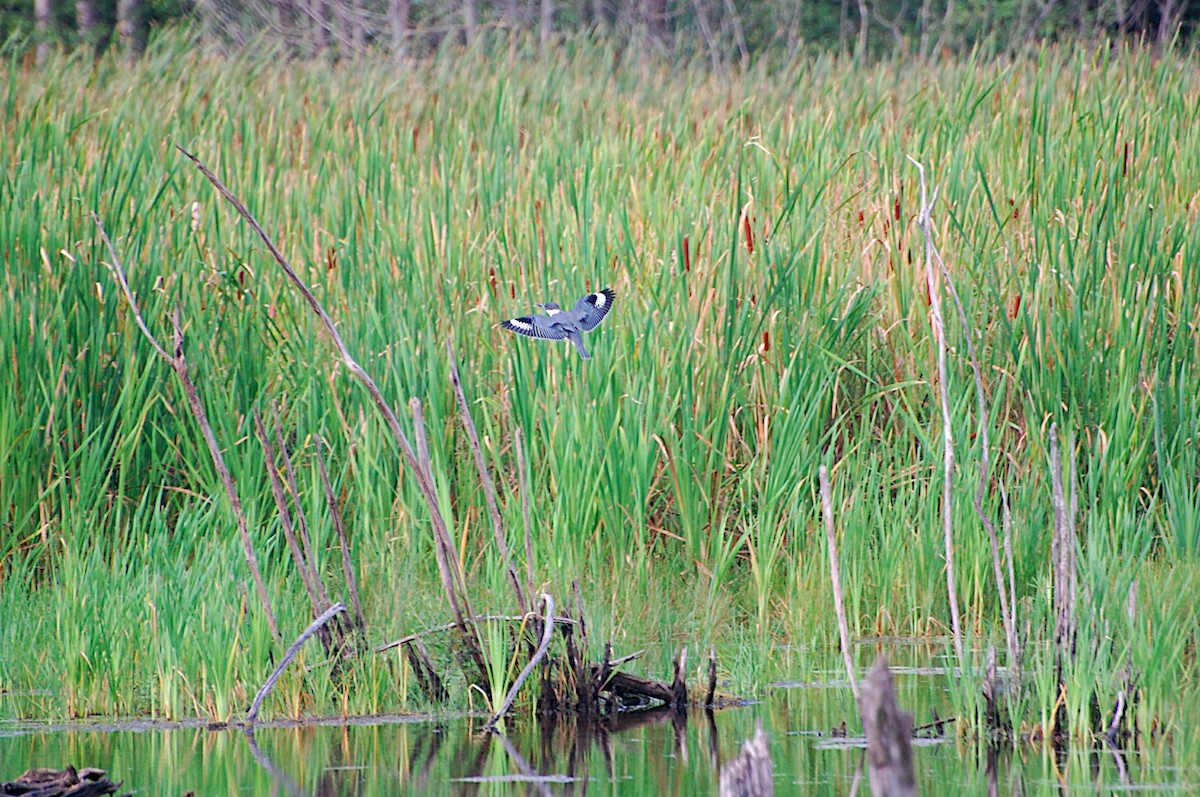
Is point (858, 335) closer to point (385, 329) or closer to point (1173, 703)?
point (385, 329)

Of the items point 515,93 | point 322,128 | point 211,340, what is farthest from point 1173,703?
point 515,93

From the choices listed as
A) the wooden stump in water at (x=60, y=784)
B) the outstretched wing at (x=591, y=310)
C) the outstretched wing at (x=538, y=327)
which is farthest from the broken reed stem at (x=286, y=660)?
the outstretched wing at (x=591, y=310)

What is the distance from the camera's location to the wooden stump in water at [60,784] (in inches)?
93.6

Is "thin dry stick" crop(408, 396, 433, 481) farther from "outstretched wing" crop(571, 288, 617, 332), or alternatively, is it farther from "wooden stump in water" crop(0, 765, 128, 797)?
"wooden stump in water" crop(0, 765, 128, 797)

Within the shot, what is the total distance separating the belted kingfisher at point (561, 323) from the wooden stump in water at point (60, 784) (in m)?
1.23

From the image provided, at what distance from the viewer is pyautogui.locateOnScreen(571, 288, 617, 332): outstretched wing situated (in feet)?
10.8

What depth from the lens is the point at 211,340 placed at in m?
4.33

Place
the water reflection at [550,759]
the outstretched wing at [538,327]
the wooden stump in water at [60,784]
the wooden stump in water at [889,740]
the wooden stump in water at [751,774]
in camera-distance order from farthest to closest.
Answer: the outstretched wing at [538,327], the water reflection at [550,759], the wooden stump in water at [60,784], the wooden stump in water at [751,774], the wooden stump in water at [889,740]

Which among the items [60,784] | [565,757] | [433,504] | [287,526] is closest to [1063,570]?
[565,757]

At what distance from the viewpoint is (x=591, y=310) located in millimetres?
3375

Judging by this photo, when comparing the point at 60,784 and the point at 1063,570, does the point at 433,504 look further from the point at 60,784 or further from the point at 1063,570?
the point at 1063,570

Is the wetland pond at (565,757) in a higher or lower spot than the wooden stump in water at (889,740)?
lower

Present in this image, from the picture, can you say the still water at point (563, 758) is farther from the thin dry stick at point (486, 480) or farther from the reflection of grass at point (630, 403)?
the thin dry stick at point (486, 480)

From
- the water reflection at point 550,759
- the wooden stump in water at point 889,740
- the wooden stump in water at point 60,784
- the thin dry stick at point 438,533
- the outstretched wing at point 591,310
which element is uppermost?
the outstretched wing at point 591,310
